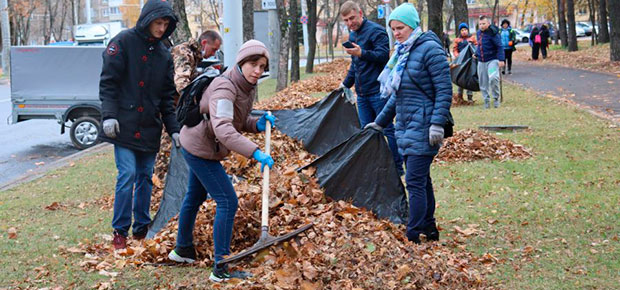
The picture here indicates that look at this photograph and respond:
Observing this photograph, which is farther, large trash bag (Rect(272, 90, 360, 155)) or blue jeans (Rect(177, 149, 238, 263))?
large trash bag (Rect(272, 90, 360, 155))

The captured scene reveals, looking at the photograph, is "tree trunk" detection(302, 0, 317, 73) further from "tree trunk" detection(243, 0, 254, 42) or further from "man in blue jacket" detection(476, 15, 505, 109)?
"man in blue jacket" detection(476, 15, 505, 109)

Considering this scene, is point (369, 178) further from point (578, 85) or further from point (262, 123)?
point (578, 85)

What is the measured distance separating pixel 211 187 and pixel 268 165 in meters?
0.47

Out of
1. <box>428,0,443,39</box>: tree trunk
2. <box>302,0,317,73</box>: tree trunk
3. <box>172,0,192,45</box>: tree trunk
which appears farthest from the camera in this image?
<box>302,0,317,73</box>: tree trunk

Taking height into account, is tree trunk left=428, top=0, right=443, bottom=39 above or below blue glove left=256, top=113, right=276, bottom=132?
above

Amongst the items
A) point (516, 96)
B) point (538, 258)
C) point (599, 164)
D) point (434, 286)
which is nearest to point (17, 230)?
point (434, 286)

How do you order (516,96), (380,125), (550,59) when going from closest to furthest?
(380,125) < (516,96) < (550,59)

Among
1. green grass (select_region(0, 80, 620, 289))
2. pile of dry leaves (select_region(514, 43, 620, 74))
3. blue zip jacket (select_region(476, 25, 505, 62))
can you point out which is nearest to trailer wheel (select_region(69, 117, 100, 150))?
green grass (select_region(0, 80, 620, 289))

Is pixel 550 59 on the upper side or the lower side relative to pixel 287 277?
upper

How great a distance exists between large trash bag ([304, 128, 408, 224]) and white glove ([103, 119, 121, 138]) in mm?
1715

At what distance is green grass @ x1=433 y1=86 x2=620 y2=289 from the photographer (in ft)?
16.5

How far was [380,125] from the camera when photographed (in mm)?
6074

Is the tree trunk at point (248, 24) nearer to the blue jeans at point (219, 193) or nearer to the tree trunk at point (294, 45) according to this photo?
the tree trunk at point (294, 45)

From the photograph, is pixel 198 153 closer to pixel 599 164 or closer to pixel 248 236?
pixel 248 236
